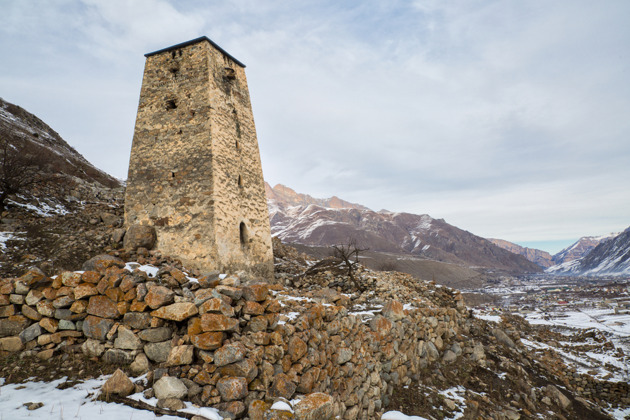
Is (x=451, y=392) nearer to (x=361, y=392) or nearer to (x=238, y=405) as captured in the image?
(x=361, y=392)

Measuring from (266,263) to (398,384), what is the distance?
6693 mm

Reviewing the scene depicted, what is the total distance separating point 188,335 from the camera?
467 cm

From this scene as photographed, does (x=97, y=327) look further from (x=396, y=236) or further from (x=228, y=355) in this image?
(x=396, y=236)

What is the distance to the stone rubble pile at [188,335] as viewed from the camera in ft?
14.3

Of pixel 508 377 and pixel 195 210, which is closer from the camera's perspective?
pixel 195 210

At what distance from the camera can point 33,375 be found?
4586 mm

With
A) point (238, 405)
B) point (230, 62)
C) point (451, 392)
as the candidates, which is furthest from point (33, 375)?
point (230, 62)

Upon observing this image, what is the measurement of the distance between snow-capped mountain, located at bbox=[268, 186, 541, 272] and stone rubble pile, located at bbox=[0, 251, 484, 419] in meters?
126

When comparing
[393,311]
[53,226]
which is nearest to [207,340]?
[393,311]

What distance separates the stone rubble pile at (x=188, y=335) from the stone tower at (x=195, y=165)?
3971 millimetres

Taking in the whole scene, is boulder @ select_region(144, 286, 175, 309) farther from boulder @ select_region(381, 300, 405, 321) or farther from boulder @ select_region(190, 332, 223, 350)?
boulder @ select_region(381, 300, 405, 321)

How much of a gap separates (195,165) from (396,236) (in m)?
174

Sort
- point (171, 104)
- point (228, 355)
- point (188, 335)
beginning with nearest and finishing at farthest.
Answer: point (228, 355) → point (188, 335) → point (171, 104)

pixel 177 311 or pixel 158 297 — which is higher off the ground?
pixel 158 297
